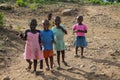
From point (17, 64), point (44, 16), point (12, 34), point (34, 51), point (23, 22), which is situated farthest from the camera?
point (44, 16)

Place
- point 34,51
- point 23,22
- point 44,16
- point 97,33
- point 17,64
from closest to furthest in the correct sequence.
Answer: point 34,51, point 17,64, point 97,33, point 23,22, point 44,16

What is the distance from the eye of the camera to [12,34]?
38.5 feet

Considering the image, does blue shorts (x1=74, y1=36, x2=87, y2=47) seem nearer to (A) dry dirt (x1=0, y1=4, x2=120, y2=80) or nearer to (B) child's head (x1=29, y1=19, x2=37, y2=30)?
(A) dry dirt (x1=0, y1=4, x2=120, y2=80)

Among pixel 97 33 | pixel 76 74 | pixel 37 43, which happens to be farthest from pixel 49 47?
pixel 97 33

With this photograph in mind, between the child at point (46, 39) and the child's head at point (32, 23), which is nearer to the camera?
the child's head at point (32, 23)

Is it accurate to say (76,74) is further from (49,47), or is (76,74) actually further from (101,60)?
(101,60)

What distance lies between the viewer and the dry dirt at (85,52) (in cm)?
775

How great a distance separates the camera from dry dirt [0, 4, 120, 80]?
7.75 metres

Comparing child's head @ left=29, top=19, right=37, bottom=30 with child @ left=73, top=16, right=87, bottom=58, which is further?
child @ left=73, top=16, right=87, bottom=58

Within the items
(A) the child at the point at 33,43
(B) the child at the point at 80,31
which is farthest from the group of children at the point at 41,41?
(B) the child at the point at 80,31

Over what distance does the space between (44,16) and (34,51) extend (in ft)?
32.0

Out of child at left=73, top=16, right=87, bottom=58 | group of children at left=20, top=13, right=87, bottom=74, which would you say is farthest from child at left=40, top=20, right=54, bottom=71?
child at left=73, top=16, right=87, bottom=58

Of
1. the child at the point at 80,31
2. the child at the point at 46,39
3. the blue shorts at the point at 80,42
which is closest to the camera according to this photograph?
the child at the point at 46,39

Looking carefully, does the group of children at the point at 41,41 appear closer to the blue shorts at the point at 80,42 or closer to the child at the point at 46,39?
the child at the point at 46,39
